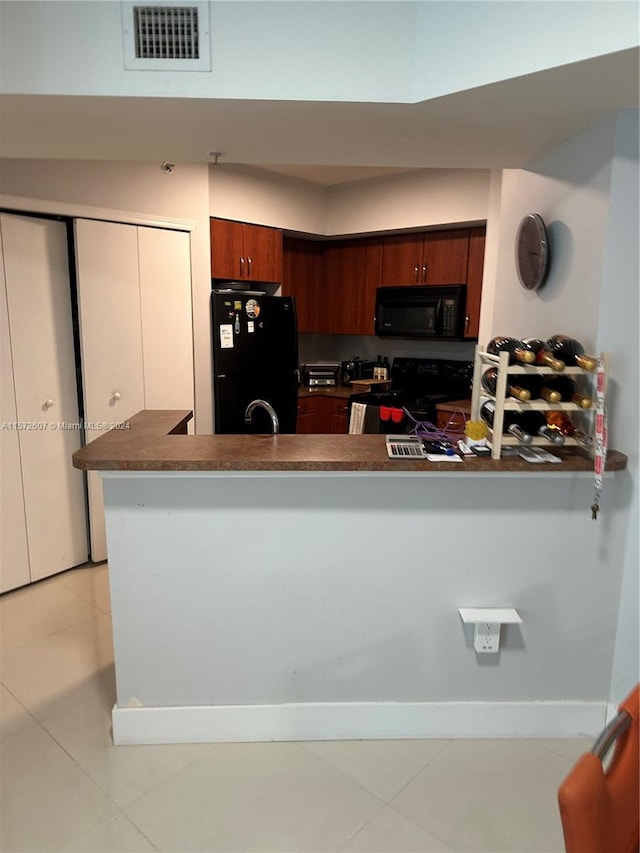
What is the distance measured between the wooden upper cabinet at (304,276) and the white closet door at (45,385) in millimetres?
1982

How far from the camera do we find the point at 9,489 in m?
2.95

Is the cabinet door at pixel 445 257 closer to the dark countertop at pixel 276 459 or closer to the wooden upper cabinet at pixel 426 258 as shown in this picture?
the wooden upper cabinet at pixel 426 258

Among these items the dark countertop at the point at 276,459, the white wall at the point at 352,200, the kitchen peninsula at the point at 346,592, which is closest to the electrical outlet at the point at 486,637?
the kitchen peninsula at the point at 346,592

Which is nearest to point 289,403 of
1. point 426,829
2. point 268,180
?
point 268,180

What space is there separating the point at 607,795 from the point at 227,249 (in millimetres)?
3605

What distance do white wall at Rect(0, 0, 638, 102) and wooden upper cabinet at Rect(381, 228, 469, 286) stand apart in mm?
2474

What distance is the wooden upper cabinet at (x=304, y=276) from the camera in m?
4.60

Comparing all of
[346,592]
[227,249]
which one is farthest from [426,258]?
[346,592]

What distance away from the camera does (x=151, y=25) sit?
5.16ft

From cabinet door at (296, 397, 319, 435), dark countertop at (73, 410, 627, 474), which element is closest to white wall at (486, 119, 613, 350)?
dark countertop at (73, 410, 627, 474)

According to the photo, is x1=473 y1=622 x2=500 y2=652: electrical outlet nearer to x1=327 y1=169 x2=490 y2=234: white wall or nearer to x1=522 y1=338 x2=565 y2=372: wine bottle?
x1=522 y1=338 x2=565 y2=372: wine bottle

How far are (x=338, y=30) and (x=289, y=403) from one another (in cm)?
266

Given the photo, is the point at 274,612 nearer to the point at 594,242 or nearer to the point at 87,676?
the point at 87,676

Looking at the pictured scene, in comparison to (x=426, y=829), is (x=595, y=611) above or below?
above
